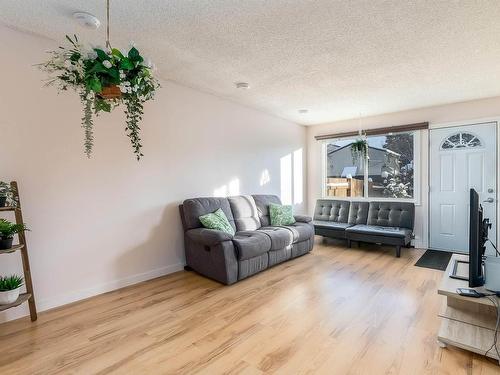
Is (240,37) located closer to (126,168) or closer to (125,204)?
(126,168)

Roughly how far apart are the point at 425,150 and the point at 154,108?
14.2ft

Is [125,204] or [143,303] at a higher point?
[125,204]

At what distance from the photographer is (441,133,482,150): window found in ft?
13.8

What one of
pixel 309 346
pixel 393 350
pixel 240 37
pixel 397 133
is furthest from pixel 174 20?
Result: pixel 397 133

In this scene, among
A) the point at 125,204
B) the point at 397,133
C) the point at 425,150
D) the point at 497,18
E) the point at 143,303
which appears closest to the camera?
the point at 497,18

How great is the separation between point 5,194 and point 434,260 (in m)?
5.02

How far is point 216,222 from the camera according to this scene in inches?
134

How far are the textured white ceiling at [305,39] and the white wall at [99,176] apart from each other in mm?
420

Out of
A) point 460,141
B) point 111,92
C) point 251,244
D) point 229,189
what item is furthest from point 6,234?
point 460,141

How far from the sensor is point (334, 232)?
477cm

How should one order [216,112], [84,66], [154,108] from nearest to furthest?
[84,66] < [154,108] < [216,112]

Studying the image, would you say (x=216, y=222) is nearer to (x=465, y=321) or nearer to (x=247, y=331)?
(x=247, y=331)

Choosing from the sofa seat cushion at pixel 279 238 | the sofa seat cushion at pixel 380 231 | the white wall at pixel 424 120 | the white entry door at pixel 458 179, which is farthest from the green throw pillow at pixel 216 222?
the white entry door at pixel 458 179

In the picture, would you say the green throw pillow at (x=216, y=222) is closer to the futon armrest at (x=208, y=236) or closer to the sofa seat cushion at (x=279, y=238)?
the futon armrest at (x=208, y=236)
